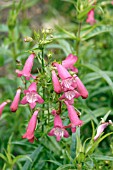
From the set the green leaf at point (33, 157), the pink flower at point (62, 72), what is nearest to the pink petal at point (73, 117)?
the pink flower at point (62, 72)

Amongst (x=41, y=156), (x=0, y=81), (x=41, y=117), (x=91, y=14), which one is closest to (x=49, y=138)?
(x=41, y=156)

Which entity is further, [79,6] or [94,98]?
[94,98]

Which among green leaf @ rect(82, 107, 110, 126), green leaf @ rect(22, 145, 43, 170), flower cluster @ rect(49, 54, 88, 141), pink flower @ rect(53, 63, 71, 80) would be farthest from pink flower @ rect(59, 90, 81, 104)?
green leaf @ rect(82, 107, 110, 126)

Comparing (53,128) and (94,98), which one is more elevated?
(53,128)

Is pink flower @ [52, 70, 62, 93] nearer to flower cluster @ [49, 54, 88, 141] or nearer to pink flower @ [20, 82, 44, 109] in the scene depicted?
flower cluster @ [49, 54, 88, 141]

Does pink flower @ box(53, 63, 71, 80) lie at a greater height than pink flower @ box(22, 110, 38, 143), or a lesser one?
greater

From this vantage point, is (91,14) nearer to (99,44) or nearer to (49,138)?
(99,44)

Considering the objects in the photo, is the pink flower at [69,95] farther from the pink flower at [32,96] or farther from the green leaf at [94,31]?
the green leaf at [94,31]

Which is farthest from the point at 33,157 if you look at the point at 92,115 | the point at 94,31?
the point at 94,31

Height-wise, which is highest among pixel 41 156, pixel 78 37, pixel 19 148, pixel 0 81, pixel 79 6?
pixel 79 6

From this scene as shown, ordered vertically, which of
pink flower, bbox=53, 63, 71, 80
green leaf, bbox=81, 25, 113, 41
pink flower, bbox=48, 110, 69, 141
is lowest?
pink flower, bbox=48, 110, 69, 141

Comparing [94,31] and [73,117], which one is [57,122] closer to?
[73,117]
